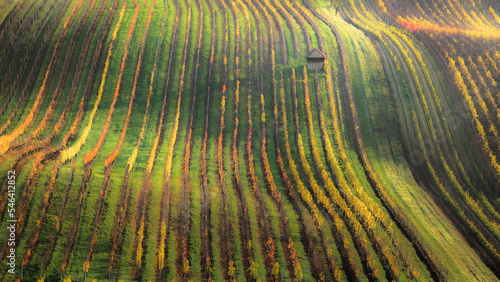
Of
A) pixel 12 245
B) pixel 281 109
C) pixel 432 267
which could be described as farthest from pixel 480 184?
pixel 12 245

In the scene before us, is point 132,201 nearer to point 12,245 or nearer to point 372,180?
point 12,245

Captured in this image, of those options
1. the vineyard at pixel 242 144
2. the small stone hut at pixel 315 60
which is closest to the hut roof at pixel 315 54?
the small stone hut at pixel 315 60

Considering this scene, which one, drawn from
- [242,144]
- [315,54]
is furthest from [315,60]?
[242,144]

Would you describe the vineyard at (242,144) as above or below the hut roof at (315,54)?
below

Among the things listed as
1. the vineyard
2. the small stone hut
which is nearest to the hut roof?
the small stone hut

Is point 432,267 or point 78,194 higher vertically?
point 78,194

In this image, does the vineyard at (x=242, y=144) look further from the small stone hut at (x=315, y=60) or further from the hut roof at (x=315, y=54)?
the hut roof at (x=315, y=54)
